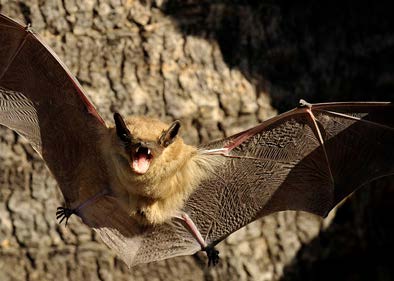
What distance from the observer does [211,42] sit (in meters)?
6.43

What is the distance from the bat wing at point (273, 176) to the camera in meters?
5.71

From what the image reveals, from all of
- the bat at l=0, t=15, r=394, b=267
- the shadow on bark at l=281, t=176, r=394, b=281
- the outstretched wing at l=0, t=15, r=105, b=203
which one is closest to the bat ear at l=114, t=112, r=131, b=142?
the bat at l=0, t=15, r=394, b=267

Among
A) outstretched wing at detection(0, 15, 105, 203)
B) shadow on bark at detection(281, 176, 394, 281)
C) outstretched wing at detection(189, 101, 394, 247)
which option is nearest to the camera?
outstretched wing at detection(189, 101, 394, 247)

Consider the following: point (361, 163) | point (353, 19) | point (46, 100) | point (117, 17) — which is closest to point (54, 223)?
point (46, 100)

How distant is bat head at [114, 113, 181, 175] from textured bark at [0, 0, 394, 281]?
1.06 meters

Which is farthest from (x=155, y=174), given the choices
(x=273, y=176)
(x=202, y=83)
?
(x=202, y=83)

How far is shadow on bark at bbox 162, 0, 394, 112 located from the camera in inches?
255

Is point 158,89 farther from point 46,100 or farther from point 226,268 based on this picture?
point 226,268

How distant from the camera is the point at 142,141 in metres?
5.18

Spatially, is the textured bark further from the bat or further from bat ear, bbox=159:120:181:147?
bat ear, bbox=159:120:181:147

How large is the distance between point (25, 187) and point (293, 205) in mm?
1744

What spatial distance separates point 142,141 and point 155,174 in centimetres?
28

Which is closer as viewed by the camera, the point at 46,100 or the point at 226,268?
the point at 46,100

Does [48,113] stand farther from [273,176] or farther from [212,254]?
[273,176]
